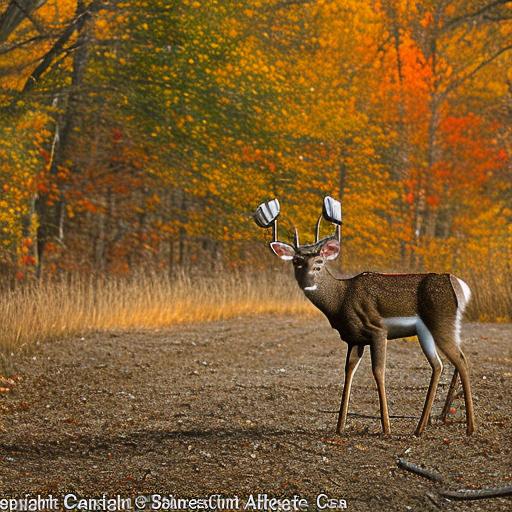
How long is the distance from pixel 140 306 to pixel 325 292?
955cm

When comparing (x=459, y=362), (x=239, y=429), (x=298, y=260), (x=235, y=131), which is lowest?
(x=239, y=429)

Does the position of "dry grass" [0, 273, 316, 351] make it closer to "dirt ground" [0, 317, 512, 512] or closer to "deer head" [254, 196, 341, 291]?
"dirt ground" [0, 317, 512, 512]

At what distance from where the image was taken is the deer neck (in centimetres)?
484


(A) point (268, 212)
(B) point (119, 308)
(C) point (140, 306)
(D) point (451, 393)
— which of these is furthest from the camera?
(C) point (140, 306)

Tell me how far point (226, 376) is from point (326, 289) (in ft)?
13.9

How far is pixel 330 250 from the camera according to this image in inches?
183

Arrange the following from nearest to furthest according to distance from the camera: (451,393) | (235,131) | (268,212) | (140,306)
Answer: (268,212), (451,393), (140,306), (235,131)

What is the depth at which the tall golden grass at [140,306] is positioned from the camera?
12.0 m

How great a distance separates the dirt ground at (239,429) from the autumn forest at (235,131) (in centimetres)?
569

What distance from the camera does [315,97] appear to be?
2119 cm

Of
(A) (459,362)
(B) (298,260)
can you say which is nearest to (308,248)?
(B) (298,260)

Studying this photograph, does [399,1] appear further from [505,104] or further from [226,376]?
[226,376]

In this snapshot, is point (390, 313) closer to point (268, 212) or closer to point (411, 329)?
point (411, 329)

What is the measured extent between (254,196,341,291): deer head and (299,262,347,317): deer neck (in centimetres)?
1
